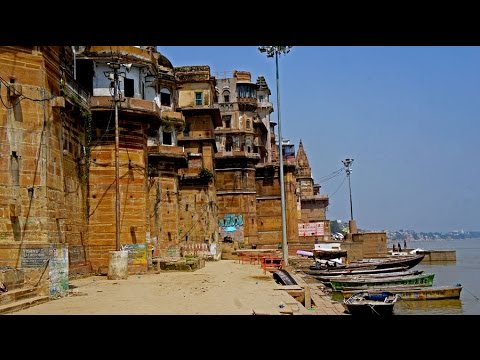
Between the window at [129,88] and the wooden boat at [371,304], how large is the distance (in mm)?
14255

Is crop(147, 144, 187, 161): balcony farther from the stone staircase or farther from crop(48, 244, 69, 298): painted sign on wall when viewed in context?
the stone staircase

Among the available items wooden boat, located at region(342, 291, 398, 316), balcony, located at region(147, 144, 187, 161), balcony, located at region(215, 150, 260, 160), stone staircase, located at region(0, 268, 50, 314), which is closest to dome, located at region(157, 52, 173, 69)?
balcony, located at region(147, 144, 187, 161)

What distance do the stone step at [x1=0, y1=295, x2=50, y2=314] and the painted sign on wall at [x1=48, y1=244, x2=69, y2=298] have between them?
48 centimetres

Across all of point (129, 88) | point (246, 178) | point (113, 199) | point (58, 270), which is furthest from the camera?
point (246, 178)

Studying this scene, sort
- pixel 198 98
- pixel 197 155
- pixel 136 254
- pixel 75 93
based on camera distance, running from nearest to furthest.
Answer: pixel 75 93, pixel 136 254, pixel 197 155, pixel 198 98

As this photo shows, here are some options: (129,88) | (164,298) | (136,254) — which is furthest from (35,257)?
(129,88)

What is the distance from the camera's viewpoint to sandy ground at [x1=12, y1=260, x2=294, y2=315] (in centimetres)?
1173

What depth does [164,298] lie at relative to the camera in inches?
553

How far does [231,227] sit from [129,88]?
26862 mm

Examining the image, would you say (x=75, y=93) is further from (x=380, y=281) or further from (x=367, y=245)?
(x=367, y=245)

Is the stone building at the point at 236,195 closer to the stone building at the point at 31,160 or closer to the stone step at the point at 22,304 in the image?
the stone building at the point at 31,160
